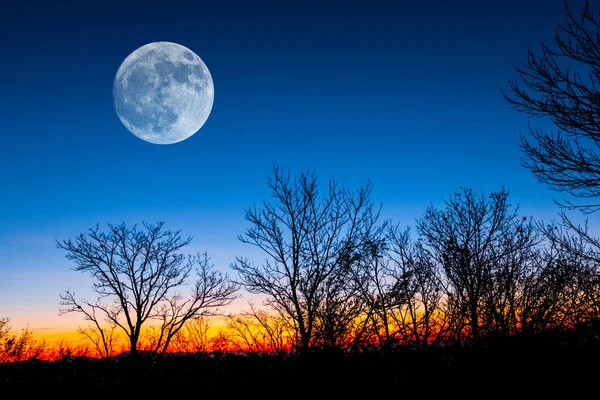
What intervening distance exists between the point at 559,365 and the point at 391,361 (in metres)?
2.02

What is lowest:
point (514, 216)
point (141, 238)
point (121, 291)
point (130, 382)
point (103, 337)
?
point (130, 382)

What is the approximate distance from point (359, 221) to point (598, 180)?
8496mm

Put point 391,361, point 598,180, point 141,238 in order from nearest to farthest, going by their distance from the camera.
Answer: point 391,361 → point 598,180 → point 141,238

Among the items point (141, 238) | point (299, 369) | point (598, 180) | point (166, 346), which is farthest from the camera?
point (141, 238)

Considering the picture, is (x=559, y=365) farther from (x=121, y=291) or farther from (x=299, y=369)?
(x=121, y=291)

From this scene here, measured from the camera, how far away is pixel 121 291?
74.1 ft

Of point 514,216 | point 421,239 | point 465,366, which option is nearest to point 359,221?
point 421,239

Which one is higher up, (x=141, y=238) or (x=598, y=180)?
(x=141, y=238)

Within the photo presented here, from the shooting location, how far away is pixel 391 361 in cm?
449

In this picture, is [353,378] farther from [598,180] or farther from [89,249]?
[89,249]

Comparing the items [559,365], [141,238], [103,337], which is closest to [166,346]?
[103,337]

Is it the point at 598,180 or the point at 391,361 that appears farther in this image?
the point at 598,180

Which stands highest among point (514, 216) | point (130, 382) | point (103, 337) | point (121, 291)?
point (514, 216)

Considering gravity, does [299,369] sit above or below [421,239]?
below
